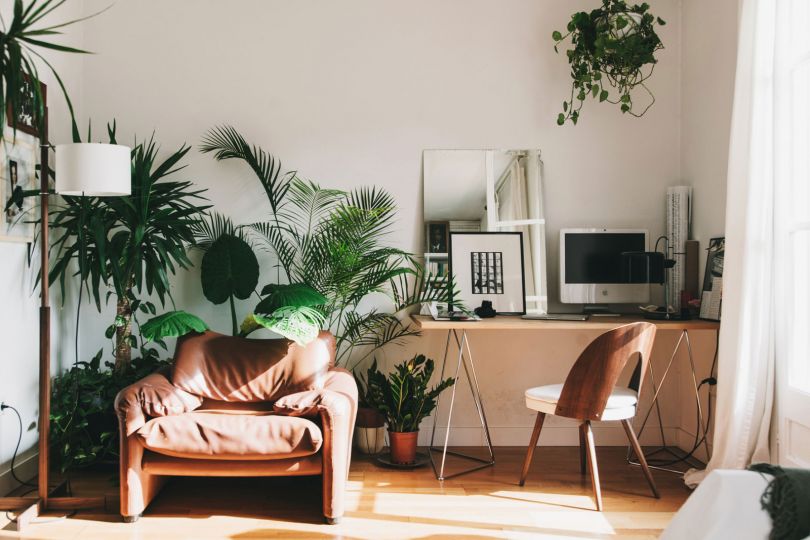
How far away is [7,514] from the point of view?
311cm

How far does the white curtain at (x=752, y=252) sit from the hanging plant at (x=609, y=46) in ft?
2.55

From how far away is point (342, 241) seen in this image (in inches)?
158

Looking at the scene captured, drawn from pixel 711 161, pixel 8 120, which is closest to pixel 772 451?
pixel 711 161

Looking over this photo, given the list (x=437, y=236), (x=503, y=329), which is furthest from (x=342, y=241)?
(x=503, y=329)

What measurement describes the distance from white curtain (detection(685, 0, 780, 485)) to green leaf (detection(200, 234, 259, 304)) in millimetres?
2538

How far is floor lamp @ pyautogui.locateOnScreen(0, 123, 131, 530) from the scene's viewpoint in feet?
9.86

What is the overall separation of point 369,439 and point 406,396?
0.41m

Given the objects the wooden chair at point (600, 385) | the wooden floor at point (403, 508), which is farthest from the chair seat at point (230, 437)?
the wooden chair at point (600, 385)

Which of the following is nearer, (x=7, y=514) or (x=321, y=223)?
(x=7, y=514)

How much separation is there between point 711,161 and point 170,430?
3.20m

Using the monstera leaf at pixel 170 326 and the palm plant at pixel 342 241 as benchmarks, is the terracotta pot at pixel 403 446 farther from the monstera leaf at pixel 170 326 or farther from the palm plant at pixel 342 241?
the monstera leaf at pixel 170 326

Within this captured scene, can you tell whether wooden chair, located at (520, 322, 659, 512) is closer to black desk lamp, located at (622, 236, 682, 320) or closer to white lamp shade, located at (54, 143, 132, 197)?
black desk lamp, located at (622, 236, 682, 320)

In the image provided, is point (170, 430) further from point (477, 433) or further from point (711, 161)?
point (711, 161)

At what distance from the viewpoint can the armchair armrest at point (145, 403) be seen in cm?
303
